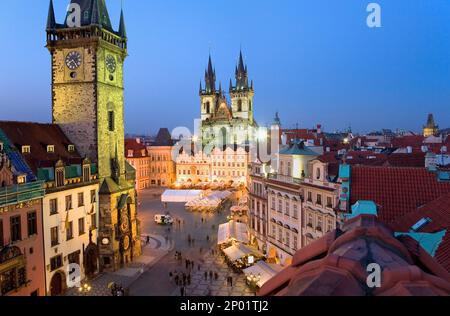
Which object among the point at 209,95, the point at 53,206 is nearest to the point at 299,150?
the point at 53,206

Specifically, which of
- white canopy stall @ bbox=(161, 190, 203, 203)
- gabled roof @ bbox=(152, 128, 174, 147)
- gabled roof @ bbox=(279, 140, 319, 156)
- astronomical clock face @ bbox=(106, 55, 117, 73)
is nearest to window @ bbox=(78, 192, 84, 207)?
astronomical clock face @ bbox=(106, 55, 117, 73)

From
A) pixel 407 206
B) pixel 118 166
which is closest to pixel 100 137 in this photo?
pixel 118 166

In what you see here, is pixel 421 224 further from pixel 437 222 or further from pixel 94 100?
pixel 94 100

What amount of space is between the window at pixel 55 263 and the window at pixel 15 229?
424 cm

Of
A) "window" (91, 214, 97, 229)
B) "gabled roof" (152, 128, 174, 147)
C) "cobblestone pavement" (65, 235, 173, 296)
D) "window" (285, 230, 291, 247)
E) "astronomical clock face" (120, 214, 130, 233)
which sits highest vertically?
"gabled roof" (152, 128, 174, 147)

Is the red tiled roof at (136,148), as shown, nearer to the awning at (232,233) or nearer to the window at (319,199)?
the awning at (232,233)

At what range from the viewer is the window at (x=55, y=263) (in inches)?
1085

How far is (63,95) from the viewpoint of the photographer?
34.1 meters

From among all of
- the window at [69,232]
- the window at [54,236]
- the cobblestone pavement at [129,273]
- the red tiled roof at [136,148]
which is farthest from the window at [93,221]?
the red tiled roof at [136,148]

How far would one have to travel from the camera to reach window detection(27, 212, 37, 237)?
25117 mm

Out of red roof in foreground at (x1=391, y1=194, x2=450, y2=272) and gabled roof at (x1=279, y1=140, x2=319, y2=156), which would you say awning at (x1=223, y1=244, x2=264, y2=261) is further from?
red roof in foreground at (x1=391, y1=194, x2=450, y2=272)

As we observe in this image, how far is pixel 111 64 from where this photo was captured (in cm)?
3581

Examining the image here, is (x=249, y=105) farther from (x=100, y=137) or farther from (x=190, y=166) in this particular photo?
(x=100, y=137)

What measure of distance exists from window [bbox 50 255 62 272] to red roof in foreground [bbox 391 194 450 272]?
24.2 meters
